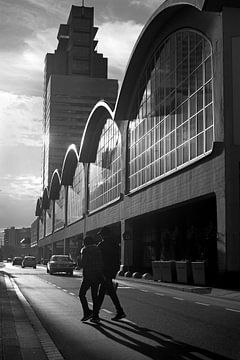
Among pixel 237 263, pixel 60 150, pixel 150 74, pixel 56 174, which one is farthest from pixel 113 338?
pixel 60 150

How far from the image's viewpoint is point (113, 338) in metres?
8.93

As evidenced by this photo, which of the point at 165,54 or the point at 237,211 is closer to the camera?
the point at 237,211

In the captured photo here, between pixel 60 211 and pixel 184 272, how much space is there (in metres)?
67.9

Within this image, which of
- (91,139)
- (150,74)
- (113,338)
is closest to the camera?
(113,338)

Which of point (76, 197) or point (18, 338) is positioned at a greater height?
point (76, 197)

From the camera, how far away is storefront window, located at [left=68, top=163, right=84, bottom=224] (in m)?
71.1

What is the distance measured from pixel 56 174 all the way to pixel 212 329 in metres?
84.7

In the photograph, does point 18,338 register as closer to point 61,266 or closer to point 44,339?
point 44,339

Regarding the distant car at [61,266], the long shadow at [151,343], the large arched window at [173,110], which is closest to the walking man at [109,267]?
the long shadow at [151,343]

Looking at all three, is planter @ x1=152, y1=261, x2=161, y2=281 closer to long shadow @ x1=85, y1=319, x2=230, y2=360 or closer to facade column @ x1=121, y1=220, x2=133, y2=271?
facade column @ x1=121, y1=220, x2=133, y2=271

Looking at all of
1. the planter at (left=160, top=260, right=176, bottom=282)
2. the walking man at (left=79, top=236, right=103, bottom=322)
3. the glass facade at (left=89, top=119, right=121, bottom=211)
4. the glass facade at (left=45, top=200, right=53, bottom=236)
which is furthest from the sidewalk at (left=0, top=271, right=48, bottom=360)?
the glass facade at (left=45, top=200, right=53, bottom=236)

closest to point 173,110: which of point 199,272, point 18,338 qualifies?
point 199,272

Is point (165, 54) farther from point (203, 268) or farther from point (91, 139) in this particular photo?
point (91, 139)

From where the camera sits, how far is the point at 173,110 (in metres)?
33.8
